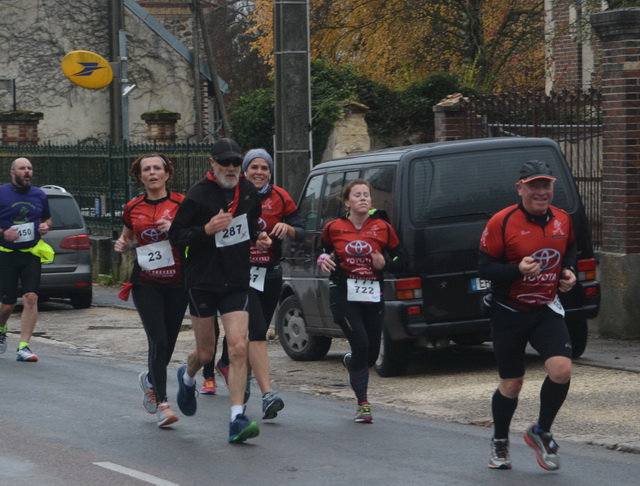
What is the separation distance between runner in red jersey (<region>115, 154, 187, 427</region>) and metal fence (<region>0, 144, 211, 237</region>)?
37.7ft

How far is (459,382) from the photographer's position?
10.6 meters

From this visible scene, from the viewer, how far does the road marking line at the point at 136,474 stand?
7.01 metres

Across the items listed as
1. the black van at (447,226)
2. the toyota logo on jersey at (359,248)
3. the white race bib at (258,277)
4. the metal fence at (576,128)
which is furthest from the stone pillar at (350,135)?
the toyota logo on jersey at (359,248)

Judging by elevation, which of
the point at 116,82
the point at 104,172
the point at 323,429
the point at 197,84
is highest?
the point at 197,84

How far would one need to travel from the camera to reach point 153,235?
346 inches

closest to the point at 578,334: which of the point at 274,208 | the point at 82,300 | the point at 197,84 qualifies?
the point at 274,208

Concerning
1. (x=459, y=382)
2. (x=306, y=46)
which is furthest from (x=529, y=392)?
(x=306, y=46)

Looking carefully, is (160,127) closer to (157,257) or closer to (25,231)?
(25,231)

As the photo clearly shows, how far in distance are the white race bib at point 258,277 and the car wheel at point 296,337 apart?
282cm

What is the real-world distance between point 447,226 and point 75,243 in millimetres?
8482

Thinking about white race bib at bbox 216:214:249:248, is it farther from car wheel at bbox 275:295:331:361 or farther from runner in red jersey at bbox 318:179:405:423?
car wheel at bbox 275:295:331:361

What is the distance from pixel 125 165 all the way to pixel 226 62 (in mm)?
34535

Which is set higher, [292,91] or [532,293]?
[292,91]

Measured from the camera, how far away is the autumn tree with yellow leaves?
31594mm
